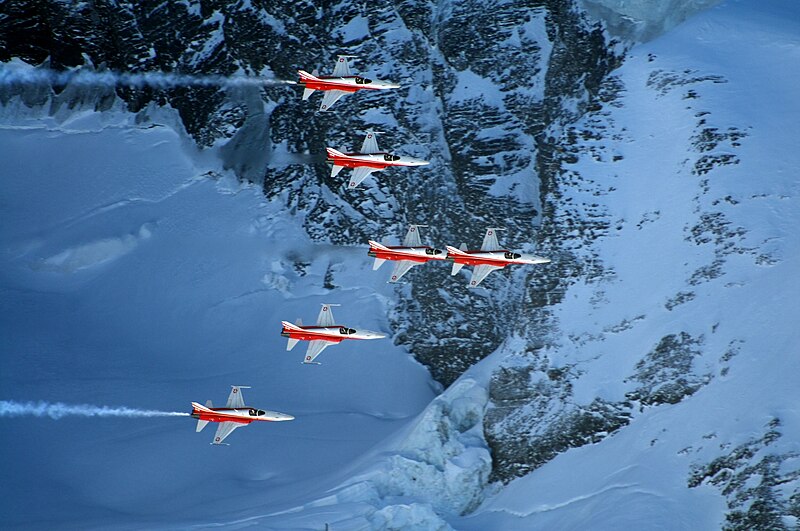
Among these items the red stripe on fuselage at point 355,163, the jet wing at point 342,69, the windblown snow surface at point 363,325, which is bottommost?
the windblown snow surface at point 363,325

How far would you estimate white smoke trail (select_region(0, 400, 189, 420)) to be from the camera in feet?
490

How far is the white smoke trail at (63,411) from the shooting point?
490 feet

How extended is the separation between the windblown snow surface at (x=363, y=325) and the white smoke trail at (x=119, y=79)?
4174 millimetres

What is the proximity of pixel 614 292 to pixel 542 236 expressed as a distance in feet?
28.1

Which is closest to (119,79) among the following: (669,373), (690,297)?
(690,297)

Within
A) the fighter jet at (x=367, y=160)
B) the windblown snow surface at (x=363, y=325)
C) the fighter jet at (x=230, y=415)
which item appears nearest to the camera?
the windblown snow surface at (x=363, y=325)

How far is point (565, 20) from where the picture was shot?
15100cm

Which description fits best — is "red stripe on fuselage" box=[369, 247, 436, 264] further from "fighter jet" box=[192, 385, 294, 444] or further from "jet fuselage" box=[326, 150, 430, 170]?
"fighter jet" box=[192, 385, 294, 444]

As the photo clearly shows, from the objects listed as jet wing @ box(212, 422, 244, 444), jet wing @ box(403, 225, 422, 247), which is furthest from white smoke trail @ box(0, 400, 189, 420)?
jet wing @ box(403, 225, 422, 247)

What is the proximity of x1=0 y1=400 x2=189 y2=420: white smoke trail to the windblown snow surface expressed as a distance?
2.81ft

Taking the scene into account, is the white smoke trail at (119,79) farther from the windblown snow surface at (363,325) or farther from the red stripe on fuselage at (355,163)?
the red stripe on fuselage at (355,163)

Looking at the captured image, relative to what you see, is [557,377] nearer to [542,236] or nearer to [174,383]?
[542,236]

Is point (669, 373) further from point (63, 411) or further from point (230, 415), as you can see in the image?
point (63, 411)

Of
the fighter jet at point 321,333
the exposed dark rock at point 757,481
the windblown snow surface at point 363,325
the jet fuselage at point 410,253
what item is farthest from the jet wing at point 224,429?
the exposed dark rock at point 757,481
